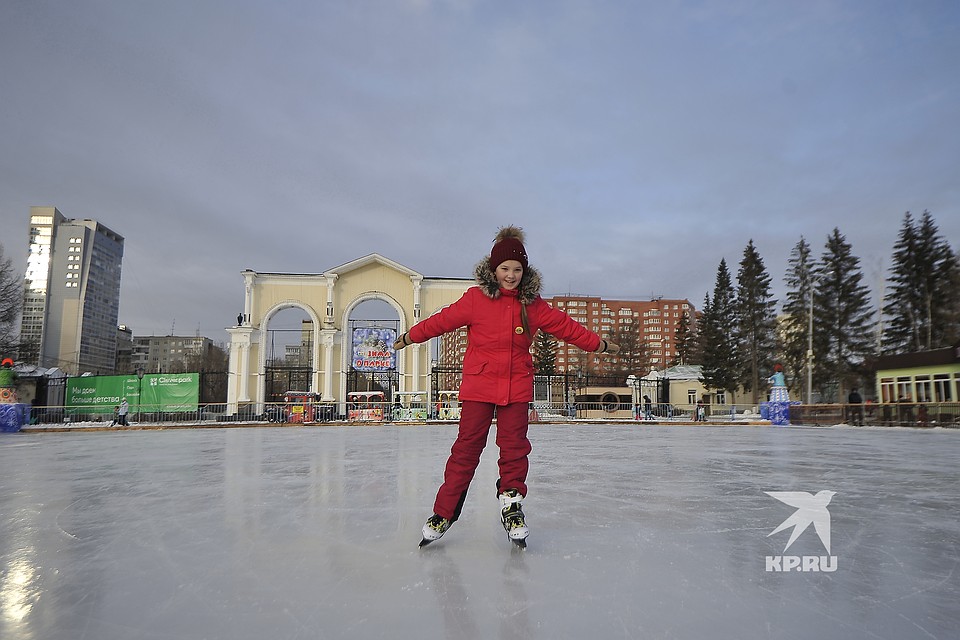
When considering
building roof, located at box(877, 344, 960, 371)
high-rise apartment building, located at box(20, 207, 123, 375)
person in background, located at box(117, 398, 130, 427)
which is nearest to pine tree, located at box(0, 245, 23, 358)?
person in background, located at box(117, 398, 130, 427)

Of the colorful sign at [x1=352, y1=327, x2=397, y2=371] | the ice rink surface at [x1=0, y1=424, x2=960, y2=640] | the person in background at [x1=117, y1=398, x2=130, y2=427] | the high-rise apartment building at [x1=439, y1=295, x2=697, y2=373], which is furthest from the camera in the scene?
the high-rise apartment building at [x1=439, y1=295, x2=697, y2=373]

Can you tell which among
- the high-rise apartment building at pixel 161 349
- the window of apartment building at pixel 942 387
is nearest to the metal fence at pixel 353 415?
the window of apartment building at pixel 942 387

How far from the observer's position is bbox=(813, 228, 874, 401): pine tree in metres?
33.2

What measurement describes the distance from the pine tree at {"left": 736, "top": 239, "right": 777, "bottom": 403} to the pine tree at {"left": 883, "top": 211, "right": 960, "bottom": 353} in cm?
683

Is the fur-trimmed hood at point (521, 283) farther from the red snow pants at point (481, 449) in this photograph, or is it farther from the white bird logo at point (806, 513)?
the white bird logo at point (806, 513)

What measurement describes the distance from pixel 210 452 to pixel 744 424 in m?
18.9

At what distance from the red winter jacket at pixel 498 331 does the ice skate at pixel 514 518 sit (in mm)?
429

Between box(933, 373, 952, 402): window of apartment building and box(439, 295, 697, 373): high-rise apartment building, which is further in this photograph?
box(439, 295, 697, 373): high-rise apartment building

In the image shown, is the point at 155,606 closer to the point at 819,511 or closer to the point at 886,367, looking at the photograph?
the point at 819,511

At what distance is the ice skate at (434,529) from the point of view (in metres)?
2.35

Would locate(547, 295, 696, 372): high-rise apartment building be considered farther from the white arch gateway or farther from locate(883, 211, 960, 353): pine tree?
the white arch gateway

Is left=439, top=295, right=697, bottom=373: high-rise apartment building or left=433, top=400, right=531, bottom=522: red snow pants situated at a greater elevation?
left=439, top=295, right=697, bottom=373: high-rise apartment building

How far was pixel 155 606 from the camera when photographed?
5.47ft

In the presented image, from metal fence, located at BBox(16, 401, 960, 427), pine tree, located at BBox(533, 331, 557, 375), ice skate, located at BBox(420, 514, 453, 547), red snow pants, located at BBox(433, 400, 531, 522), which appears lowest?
metal fence, located at BBox(16, 401, 960, 427)
